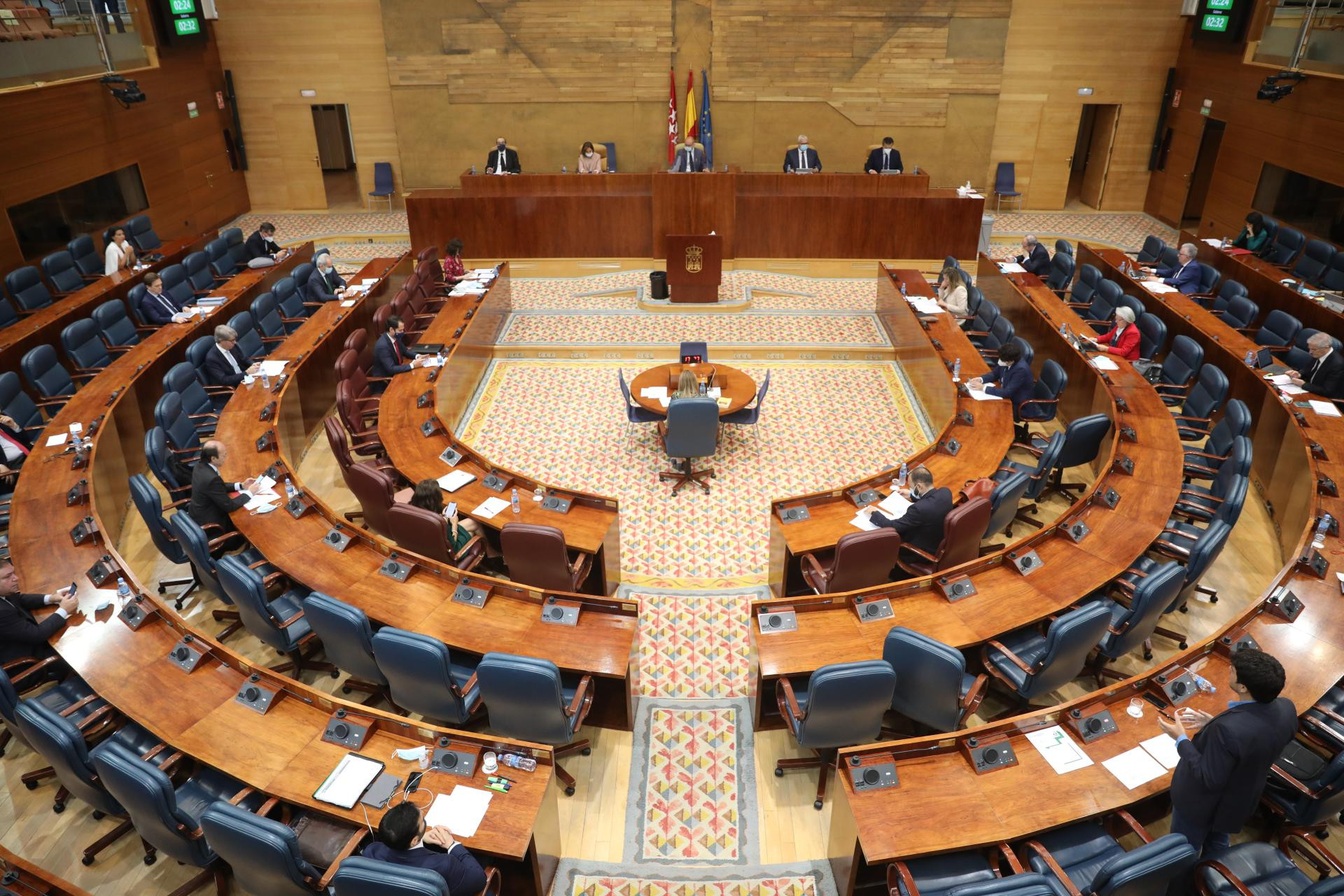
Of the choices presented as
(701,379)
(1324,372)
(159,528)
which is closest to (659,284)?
(701,379)

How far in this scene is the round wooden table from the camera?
9336mm

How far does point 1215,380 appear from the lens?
342 inches

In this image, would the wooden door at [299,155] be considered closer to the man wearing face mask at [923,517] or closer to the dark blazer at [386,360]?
the dark blazer at [386,360]

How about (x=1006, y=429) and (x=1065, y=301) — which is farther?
(x=1065, y=301)

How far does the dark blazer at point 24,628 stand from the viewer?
5.46 metres

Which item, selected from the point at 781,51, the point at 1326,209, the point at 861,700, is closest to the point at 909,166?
the point at 781,51

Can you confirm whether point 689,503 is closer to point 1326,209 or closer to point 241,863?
point 241,863

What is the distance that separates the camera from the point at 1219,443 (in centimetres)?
815

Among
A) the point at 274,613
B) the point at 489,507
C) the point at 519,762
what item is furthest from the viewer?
the point at 489,507

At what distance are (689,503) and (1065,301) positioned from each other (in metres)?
6.53

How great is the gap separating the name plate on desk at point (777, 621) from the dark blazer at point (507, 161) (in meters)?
13.2

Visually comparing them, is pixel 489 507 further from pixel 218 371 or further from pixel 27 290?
pixel 27 290

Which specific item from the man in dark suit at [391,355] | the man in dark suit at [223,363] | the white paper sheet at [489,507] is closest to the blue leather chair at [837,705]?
the white paper sheet at [489,507]

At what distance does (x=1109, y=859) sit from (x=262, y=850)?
4.01 m
